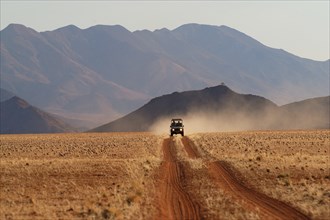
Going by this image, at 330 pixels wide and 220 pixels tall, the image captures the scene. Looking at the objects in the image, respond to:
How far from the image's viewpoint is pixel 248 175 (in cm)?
3123

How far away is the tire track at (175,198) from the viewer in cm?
2006

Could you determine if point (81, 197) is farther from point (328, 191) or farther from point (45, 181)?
point (328, 191)

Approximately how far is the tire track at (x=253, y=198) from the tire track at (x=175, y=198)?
202 cm

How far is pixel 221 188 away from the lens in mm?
26297

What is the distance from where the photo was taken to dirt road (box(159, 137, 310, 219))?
65.9ft

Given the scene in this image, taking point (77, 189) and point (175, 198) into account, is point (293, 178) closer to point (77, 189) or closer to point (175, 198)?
point (175, 198)

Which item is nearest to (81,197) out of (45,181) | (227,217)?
(45,181)

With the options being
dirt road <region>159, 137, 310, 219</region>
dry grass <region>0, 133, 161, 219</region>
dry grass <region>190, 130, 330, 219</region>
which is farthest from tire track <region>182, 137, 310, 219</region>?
dry grass <region>0, 133, 161, 219</region>

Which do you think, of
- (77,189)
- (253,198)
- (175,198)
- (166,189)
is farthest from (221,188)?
(77,189)

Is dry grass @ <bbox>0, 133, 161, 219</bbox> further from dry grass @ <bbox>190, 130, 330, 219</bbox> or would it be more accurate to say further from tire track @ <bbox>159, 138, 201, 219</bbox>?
dry grass @ <bbox>190, 130, 330, 219</bbox>

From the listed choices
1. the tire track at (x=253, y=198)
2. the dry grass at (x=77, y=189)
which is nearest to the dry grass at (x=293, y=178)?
the tire track at (x=253, y=198)

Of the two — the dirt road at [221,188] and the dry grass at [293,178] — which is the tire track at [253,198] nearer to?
the dirt road at [221,188]

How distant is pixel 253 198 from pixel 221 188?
295 cm

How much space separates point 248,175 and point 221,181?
3041 mm
